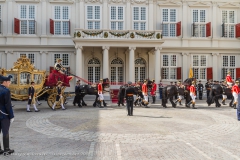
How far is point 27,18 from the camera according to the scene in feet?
83.0

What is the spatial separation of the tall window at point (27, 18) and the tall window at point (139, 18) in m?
10.1

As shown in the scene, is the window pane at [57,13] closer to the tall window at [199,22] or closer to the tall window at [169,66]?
the tall window at [169,66]

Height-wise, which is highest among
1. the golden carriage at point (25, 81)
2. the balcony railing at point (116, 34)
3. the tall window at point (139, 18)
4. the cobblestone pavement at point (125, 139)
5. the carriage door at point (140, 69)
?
the tall window at point (139, 18)

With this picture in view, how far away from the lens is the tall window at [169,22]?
2659 centimetres

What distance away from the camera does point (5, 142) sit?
6098 millimetres

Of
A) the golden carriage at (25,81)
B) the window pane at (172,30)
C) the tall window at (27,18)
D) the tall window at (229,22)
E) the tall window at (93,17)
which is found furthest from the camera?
the tall window at (229,22)

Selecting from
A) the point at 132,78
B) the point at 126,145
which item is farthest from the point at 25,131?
the point at 132,78

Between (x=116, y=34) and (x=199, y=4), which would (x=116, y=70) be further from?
(x=199, y=4)

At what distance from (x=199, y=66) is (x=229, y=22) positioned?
5.81m

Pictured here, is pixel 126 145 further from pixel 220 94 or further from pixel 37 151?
pixel 220 94

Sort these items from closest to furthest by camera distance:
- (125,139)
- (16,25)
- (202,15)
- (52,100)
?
(125,139) < (52,100) < (16,25) < (202,15)

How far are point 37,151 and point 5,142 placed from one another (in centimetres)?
79

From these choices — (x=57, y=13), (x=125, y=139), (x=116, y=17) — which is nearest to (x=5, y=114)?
(x=125, y=139)

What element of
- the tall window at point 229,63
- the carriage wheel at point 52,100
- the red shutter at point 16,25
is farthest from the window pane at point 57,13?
the tall window at point 229,63
